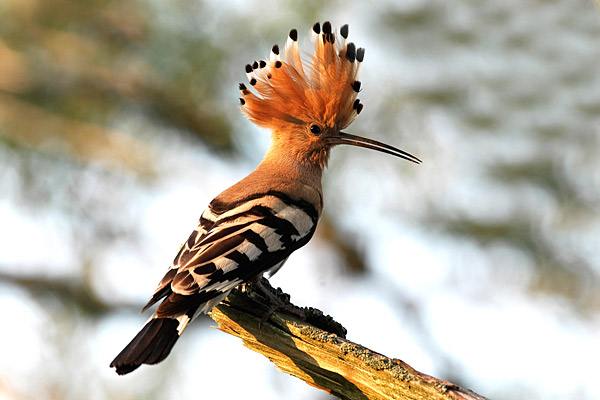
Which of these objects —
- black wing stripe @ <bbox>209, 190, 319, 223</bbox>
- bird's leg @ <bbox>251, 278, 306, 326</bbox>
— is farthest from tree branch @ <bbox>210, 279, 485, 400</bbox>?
black wing stripe @ <bbox>209, 190, 319, 223</bbox>

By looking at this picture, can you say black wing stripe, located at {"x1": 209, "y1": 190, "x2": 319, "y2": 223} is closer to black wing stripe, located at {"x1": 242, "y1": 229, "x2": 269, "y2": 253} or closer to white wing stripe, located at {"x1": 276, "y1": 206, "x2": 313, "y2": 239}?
white wing stripe, located at {"x1": 276, "y1": 206, "x2": 313, "y2": 239}

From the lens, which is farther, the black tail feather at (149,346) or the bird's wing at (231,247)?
the bird's wing at (231,247)

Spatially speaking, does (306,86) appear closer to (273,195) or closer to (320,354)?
(273,195)

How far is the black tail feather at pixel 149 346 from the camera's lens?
2381 millimetres

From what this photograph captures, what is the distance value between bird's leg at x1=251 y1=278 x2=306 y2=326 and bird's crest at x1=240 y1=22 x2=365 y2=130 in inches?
26.4

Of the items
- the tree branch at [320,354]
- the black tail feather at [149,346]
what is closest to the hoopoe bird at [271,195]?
the black tail feather at [149,346]

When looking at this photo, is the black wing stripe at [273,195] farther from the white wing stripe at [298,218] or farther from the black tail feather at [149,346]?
the black tail feather at [149,346]

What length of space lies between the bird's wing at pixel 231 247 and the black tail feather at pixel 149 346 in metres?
0.03

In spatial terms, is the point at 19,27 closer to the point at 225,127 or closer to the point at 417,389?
the point at 225,127

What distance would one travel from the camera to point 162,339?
2451 millimetres

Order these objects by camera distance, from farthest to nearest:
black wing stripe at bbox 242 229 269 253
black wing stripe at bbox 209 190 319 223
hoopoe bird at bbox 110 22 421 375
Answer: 1. black wing stripe at bbox 209 190 319 223
2. black wing stripe at bbox 242 229 269 253
3. hoopoe bird at bbox 110 22 421 375

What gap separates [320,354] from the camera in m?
2.43

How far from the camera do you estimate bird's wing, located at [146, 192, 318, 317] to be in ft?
8.36

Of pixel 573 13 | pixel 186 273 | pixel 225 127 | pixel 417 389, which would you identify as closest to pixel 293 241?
pixel 186 273
